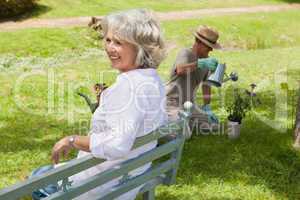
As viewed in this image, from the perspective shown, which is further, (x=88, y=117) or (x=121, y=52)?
(x=88, y=117)

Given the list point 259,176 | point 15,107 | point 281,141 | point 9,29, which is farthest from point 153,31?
point 9,29

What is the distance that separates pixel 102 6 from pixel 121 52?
17.6m

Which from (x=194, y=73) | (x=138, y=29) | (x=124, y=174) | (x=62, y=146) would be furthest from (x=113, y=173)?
(x=194, y=73)

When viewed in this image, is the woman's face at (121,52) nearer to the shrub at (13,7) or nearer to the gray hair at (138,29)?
the gray hair at (138,29)

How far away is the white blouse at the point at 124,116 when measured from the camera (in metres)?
3.16

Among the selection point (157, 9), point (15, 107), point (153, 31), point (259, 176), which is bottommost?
point (259, 176)

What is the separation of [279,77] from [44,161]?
23.6 feet

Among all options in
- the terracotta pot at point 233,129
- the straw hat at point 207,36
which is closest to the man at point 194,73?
the straw hat at point 207,36

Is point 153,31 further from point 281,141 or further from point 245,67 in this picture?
point 245,67

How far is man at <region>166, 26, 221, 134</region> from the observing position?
6340 millimetres

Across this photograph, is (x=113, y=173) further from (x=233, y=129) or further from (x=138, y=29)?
(x=233, y=129)

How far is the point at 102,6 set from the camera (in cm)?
2052

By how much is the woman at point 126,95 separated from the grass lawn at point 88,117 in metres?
2.18

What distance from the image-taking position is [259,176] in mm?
5953
